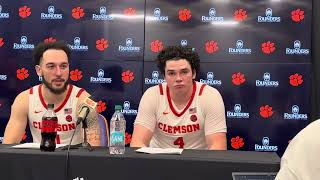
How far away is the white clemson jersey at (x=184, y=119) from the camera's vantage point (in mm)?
2822

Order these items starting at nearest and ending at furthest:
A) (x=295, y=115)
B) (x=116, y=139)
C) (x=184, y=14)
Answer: (x=116, y=139) < (x=295, y=115) < (x=184, y=14)

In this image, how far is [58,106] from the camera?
2.98 metres

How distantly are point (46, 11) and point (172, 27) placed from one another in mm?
1389

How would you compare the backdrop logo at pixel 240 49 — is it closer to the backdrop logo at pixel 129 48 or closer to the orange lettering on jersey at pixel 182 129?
the backdrop logo at pixel 129 48

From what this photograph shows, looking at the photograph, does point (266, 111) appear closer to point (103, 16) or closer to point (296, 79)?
point (296, 79)

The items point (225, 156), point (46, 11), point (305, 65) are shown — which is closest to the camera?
point (225, 156)

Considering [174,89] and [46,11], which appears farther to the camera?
[46,11]

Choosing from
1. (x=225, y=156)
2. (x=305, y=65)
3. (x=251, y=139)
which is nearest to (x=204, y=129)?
(x=225, y=156)

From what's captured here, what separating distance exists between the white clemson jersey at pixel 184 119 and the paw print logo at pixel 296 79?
5.29 ft

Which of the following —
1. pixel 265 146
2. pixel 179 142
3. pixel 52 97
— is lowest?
pixel 265 146

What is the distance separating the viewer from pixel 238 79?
4.31 meters

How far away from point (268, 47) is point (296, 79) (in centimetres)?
43

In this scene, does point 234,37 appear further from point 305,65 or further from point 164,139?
point 164,139

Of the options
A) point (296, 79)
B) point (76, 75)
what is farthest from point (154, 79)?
point (296, 79)
